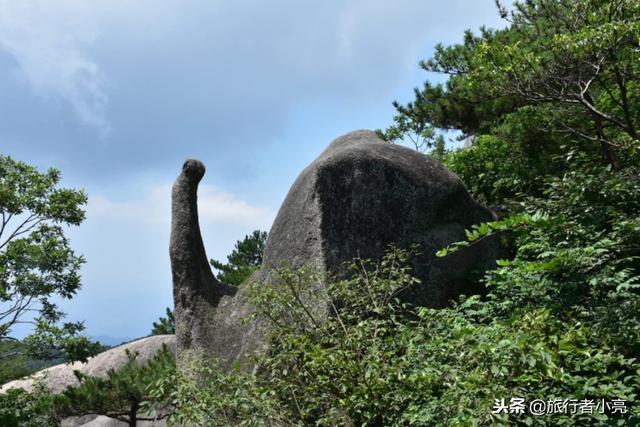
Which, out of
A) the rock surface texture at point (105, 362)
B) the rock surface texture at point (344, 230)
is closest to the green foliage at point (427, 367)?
the rock surface texture at point (344, 230)

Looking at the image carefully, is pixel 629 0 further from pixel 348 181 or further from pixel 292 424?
pixel 292 424

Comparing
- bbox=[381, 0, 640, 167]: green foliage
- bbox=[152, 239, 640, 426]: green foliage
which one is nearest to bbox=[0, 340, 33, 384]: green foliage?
bbox=[152, 239, 640, 426]: green foliage

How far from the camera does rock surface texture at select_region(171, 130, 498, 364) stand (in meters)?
7.49

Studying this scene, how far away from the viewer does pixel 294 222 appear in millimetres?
7812

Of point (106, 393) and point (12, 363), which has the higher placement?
point (12, 363)

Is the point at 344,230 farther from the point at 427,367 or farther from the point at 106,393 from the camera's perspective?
the point at 106,393

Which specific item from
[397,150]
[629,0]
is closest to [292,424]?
[397,150]

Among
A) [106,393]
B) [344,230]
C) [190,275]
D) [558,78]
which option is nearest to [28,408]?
[106,393]

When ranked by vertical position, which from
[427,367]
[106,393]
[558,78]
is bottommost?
[427,367]

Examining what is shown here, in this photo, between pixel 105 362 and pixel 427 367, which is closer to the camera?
pixel 427 367

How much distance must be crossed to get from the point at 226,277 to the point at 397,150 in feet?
19.6

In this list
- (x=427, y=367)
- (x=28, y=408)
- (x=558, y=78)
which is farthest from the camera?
(x=28, y=408)

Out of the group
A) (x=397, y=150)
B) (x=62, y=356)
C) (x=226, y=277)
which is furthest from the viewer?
(x=226, y=277)

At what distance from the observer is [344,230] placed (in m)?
7.43
